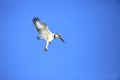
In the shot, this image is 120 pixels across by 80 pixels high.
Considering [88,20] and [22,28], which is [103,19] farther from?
[22,28]

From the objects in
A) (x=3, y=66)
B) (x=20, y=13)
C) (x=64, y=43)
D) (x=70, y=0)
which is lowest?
(x=3, y=66)

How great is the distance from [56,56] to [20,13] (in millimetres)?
601

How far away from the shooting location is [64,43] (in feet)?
8.62

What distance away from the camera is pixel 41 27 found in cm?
258

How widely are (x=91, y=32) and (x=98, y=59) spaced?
0.30m

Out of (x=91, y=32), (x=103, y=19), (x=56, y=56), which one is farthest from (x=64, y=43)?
(x=103, y=19)

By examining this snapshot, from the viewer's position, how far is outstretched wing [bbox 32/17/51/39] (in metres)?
2.58

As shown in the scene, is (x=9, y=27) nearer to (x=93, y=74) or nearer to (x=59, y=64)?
(x=59, y=64)

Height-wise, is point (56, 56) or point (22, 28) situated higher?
point (22, 28)

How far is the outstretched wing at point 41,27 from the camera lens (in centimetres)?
258

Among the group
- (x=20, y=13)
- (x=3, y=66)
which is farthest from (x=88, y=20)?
(x=3, y=66)

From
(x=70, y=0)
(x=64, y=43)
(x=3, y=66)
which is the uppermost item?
(x=70, y=0)

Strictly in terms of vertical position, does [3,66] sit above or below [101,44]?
below

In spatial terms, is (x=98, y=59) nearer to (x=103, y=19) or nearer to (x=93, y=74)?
(x=93, y=74)
